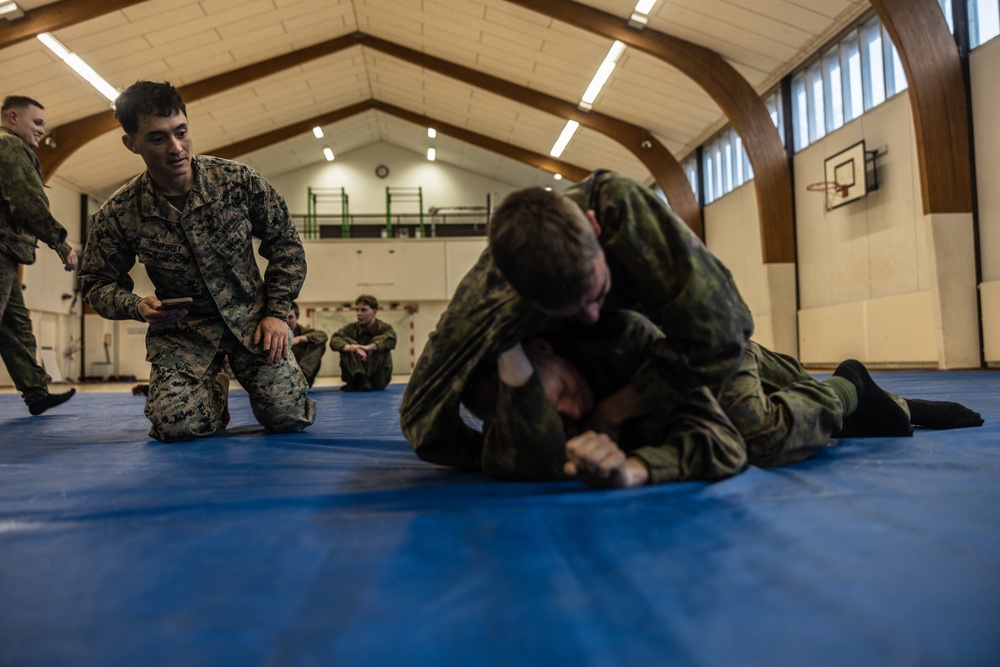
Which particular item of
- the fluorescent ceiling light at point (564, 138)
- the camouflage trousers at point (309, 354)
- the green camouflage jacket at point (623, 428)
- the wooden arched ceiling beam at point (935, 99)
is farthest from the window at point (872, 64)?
the green camouflage jacket at point (623, 428)

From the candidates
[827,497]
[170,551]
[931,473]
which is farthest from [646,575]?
[931,473]

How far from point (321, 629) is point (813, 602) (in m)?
0.67

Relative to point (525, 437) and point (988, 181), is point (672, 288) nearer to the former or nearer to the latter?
point (525, 437)

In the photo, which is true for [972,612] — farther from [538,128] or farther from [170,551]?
[538,128]

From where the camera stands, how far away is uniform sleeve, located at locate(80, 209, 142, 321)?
301 centimetres

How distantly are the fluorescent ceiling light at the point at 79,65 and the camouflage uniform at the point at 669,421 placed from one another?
9987 mm

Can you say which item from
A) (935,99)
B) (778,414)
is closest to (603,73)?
(935,99)

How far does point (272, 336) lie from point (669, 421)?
6.57ft

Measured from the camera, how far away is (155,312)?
276 centimetres

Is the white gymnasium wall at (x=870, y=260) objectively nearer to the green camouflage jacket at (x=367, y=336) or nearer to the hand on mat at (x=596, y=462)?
the green camouflage jacket at (x=367, y=336)

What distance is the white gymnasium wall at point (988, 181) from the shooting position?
7.35m

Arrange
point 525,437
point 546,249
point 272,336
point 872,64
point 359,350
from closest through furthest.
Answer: point 546,249 → point 525,437 → point 272,336 → point 359,350 → point 872,64

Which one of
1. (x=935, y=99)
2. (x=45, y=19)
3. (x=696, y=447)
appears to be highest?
(x=45, y=19)

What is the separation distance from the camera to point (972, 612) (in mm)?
935
